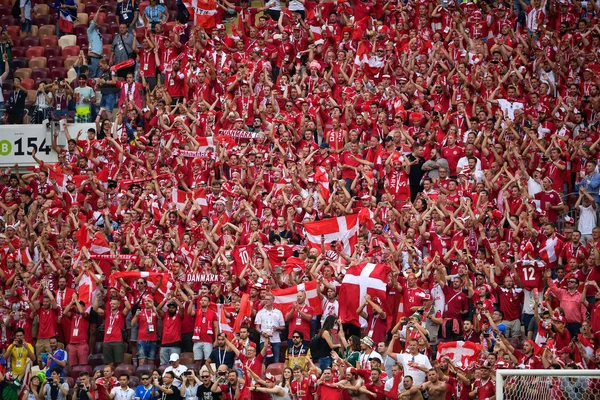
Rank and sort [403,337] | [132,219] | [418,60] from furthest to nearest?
[418,60] → [132,219] → [403,337]

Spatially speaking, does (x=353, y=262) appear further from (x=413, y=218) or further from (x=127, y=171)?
(x=127, y=171)

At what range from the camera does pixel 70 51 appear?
30953 mm

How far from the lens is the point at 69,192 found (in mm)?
25422

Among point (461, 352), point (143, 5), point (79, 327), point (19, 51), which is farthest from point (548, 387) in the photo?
point (19, 51)

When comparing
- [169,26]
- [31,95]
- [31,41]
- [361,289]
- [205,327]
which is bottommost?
[205,327]

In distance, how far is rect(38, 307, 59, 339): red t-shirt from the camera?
22.9m

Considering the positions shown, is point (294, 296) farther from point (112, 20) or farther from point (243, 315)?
point (112, 20)

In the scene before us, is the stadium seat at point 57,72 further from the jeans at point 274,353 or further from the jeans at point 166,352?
the jeans at point 274,353

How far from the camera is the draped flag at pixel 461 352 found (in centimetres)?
1977

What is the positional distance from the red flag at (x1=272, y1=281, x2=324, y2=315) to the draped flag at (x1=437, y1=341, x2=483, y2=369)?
7.91ft

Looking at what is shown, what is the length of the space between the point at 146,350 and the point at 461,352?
18.4 ft

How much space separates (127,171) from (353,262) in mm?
5939

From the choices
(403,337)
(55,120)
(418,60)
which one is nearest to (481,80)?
(418,60)

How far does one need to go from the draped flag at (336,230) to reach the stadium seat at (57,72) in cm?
974
